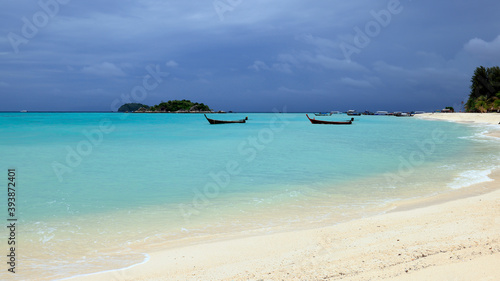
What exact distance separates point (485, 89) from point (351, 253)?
110141mm

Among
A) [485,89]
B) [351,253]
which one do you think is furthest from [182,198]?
[485,89]

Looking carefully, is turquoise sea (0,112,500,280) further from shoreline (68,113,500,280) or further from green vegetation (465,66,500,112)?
green vegetation (465,66,500,112)

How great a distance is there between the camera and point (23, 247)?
5629mm

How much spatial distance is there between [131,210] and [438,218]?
6.77 meters

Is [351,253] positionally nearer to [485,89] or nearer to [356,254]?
[356,254]

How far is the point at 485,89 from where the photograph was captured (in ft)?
303

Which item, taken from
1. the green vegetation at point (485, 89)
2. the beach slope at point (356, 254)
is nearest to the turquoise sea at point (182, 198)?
the beach slope at point (356, 254)

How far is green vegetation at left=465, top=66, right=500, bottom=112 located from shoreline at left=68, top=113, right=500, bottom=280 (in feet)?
311

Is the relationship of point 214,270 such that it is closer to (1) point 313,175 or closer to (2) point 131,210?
(2) point 131,210

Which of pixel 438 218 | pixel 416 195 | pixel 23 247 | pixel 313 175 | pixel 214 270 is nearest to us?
pixel 214 270

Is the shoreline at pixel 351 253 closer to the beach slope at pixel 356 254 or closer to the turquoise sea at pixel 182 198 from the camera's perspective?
the beach slope at pixel 356 254

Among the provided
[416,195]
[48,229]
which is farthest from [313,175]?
[48,229]

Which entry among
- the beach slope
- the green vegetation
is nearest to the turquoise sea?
the beach slope

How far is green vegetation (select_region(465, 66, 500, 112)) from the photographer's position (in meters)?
85.6
